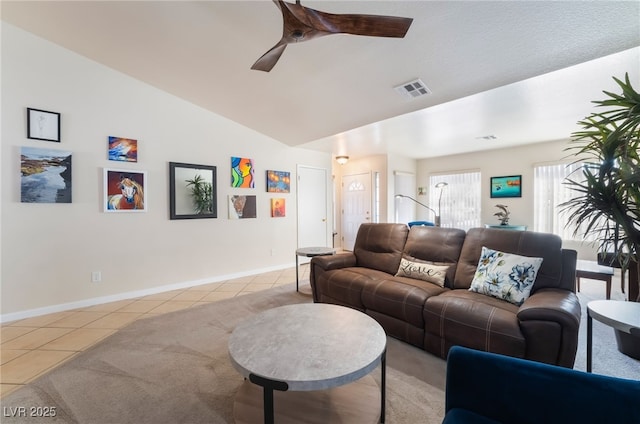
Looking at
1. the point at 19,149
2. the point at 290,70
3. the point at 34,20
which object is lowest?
the point at 19,149

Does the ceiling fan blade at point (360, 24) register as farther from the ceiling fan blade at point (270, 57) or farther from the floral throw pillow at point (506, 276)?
the floral throw pillow at point (506, 276)

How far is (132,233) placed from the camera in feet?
11.4

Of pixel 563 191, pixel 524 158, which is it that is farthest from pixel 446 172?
pixel 563 191

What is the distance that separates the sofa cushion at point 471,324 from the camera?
1.62 metres

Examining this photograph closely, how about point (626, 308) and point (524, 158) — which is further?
point (524, 158)

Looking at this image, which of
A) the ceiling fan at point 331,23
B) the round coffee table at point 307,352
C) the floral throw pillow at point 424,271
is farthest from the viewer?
the floral throw pillow at point 424,271

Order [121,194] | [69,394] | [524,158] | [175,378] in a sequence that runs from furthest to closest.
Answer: [524,158] → [121,194] → [175,378] → [69,394]

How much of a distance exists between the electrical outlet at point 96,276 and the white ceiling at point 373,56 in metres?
2.58

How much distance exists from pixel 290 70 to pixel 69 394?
10.5 ft

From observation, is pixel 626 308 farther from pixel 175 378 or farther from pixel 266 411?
pixel 175 378

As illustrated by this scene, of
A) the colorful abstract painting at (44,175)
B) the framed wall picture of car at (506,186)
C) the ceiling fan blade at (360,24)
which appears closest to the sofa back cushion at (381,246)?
the ceiling fan blade at (360,24)

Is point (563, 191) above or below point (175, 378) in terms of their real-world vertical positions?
above

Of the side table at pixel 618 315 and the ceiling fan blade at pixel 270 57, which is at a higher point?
the ceiling fan blade at pixel 270 57

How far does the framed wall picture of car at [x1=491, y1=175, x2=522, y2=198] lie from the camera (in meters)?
5.54
